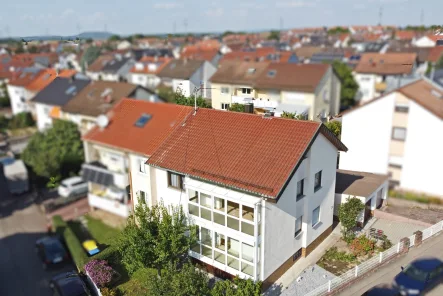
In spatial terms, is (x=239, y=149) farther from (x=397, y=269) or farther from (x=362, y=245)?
(x=362, y=245)

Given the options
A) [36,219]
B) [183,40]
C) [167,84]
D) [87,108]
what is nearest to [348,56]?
[167,84]

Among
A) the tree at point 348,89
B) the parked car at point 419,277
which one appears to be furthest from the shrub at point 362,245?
the tree at point 348,89

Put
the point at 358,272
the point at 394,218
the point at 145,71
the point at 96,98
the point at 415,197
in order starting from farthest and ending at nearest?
the point at 145,71 → the point at 96,98 → the point at 358,272 → the point at 394,218 → the point at 415,197

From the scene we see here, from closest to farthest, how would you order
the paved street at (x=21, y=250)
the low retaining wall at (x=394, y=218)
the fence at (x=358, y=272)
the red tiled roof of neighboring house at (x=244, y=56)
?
1. the low retaining wall at (x=394, y=218)
2. the fence at (x=358, y=272)
3. the paved street at (x=21, y=250)
4. the red tiled roof of neighboring house at (x=244, y=56)

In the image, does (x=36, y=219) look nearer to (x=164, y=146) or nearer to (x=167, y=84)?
(x=164, y=146)

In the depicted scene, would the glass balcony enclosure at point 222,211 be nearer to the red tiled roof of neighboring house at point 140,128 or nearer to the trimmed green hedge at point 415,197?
the red tiled roof of neighboring house at point 140,128

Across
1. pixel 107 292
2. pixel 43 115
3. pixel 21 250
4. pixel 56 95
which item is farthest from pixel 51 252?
pixel 43 115

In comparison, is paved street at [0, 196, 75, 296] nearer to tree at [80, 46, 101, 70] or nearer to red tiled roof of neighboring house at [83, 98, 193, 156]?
red tiled roof of neighboring house at [83, 98, 193, 156]
